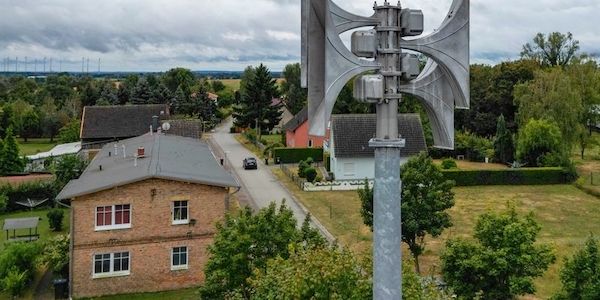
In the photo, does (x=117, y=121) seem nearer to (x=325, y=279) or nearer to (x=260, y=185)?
(x=260, y=185)

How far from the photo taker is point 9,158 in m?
46.3

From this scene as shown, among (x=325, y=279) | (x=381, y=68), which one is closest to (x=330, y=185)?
(x=325, y=279)

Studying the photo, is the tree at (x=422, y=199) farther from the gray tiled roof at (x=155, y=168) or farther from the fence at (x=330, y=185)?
the fence at (x=330, y=185)

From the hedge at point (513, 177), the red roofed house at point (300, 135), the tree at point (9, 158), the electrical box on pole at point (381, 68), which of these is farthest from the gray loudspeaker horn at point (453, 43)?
the red roofed house at point (300, 135)

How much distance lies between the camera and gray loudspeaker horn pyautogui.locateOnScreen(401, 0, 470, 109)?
192 inches

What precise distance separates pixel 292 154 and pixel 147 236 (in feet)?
104

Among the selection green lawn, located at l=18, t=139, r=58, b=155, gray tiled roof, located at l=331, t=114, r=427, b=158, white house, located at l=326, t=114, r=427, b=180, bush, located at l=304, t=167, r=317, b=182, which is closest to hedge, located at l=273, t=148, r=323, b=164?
white house, located at l=326, t=114, r=427, b=180

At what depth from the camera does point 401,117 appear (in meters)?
47.5

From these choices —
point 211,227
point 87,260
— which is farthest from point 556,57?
point 87,260

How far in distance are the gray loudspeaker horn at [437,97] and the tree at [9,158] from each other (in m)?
48.3

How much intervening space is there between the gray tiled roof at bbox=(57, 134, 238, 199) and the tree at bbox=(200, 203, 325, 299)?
8.12 m

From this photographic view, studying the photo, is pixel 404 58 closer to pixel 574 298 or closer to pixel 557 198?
pixel 574 298

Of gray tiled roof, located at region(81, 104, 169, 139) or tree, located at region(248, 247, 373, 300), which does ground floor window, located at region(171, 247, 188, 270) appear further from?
gray tiled roof, located at region(81, 104, 169, 139)

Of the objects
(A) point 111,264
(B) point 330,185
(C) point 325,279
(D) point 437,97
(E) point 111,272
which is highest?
(D) point 437,97
